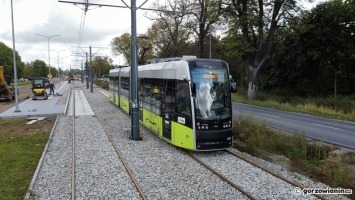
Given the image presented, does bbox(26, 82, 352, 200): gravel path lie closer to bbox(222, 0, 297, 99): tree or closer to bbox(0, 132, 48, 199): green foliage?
bbox(0, 132, 48, 199): green foliage

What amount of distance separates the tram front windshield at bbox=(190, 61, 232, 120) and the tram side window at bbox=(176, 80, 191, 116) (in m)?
0.31

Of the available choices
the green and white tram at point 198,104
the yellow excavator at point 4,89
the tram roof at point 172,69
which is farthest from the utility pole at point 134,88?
the yellow excavator at point 4,89

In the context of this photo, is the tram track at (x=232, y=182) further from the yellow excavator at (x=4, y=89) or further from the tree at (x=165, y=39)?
the tree at (x=165, y=39)

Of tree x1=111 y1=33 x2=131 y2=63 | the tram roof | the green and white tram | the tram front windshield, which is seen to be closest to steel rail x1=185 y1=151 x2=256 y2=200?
the green and white tram

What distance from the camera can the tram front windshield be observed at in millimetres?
11398

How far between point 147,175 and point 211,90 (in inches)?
144

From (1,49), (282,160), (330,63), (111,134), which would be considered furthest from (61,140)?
(1,49)

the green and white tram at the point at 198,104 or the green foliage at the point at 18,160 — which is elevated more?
the green and white tram at the point at 198,104

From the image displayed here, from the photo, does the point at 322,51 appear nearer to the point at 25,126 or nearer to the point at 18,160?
the point at 25,126

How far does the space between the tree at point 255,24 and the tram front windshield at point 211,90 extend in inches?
840

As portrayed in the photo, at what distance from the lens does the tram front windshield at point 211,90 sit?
37.4 ft

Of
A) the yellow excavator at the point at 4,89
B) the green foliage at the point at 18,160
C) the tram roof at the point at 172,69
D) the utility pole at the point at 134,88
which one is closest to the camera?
the green foliage at the point at 18,160

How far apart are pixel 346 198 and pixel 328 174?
4.59ft

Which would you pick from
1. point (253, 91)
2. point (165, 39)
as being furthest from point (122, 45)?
point (253, 91)
